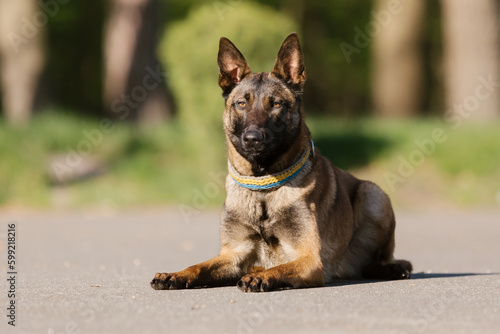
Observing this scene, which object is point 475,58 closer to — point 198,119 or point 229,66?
point 198,119

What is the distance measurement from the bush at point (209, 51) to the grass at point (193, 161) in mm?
506

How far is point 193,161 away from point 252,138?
11219 millimetres

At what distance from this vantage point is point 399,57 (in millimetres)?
26531

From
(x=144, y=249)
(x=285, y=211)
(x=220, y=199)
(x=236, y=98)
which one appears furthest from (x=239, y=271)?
(x=220, y=199)

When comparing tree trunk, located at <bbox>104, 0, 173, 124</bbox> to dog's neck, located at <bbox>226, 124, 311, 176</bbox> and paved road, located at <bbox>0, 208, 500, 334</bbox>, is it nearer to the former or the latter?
paved road, located at <bbox>0, 208, 500, 334</bbox>

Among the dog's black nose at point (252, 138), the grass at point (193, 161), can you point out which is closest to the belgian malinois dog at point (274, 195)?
the dog's black nose at point (252, 138)

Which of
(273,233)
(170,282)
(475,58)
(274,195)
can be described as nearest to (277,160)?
(274,195)

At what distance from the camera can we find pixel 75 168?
56.6 ft

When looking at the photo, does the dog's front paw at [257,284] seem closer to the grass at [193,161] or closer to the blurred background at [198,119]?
the blurred background at [198,119]

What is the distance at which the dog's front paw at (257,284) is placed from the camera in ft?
19.3

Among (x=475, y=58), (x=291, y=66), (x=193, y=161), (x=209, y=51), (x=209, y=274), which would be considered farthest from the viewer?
(x=475, y=58)

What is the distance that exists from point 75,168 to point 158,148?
6.27 ft

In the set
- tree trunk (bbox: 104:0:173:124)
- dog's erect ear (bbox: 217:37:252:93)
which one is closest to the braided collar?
dog's erect ear (bbox: 217:37:252:93)

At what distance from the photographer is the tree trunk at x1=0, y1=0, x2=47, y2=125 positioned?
20.3 meters
